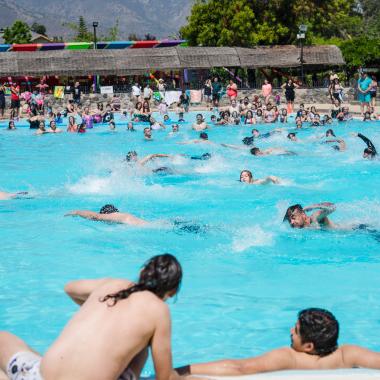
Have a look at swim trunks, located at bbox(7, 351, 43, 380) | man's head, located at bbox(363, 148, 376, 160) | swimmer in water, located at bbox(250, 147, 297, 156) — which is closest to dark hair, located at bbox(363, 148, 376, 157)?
man's head, located at bbox(363, 148, 376, 160)

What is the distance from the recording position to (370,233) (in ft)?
31.8

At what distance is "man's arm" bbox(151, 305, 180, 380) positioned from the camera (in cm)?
357

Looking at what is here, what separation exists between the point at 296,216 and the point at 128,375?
5.86m

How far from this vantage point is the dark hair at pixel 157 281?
11.9 ft

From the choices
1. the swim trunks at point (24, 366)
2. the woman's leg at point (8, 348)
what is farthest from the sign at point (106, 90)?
the swim trunks at point (24, 366)

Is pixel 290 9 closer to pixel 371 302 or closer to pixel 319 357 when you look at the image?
pixel 371 302

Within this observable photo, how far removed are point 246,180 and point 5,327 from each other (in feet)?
23.3

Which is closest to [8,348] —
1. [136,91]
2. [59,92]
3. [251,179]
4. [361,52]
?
[251,179]

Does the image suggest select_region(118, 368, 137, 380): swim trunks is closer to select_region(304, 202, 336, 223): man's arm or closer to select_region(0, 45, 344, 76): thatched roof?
select_region(304, 202, 336, 223): man's arm

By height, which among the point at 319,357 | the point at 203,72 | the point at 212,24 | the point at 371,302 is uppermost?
the point at 212,24

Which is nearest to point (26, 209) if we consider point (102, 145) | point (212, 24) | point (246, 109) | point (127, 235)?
point (127, 235)

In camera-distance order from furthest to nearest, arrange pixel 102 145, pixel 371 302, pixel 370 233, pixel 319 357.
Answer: pixel 102 145 → pixel 370 233 → pixel 371 302 → pixel 319 357

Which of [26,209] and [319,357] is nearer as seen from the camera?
[319,357]

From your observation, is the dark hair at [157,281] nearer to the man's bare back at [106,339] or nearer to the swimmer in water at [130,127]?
the man's bare back at [106,339]
